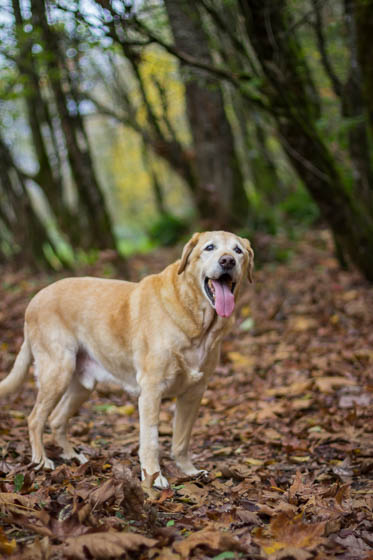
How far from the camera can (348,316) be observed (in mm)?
8789

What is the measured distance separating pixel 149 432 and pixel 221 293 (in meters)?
1.24

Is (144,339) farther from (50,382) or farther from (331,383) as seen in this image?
(331,383)

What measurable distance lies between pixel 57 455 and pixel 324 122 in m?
7.42

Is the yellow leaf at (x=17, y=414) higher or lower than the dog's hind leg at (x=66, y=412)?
lower

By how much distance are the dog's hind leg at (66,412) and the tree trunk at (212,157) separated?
7130 millimetres

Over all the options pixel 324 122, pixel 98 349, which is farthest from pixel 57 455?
pixel 324 122

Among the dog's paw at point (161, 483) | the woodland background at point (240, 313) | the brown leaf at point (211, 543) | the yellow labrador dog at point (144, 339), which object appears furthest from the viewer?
the yellow labrador dog at point (144, 339)

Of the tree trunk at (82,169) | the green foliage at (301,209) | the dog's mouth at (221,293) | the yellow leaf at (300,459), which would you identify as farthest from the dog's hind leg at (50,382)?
the green foliage at (301,209)

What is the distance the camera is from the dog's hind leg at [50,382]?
15.9 feet

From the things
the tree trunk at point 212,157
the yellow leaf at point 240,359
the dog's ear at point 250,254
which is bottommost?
the yellow leaf at point 240,359

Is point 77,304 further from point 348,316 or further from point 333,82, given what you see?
point 333,82

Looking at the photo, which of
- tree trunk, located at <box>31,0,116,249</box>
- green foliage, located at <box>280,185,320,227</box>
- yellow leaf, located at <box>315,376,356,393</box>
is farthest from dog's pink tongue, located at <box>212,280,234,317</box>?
green foliage, located at <box>280,185,320,227</box>

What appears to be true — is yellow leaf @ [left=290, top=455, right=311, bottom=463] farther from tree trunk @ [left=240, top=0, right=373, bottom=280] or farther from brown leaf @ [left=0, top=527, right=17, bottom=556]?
tree trunk @ [left=240, top=0, right=373, bottom=280]

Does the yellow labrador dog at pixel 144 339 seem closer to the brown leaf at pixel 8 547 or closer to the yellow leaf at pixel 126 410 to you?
the yellow leaf at pixel 126 410
